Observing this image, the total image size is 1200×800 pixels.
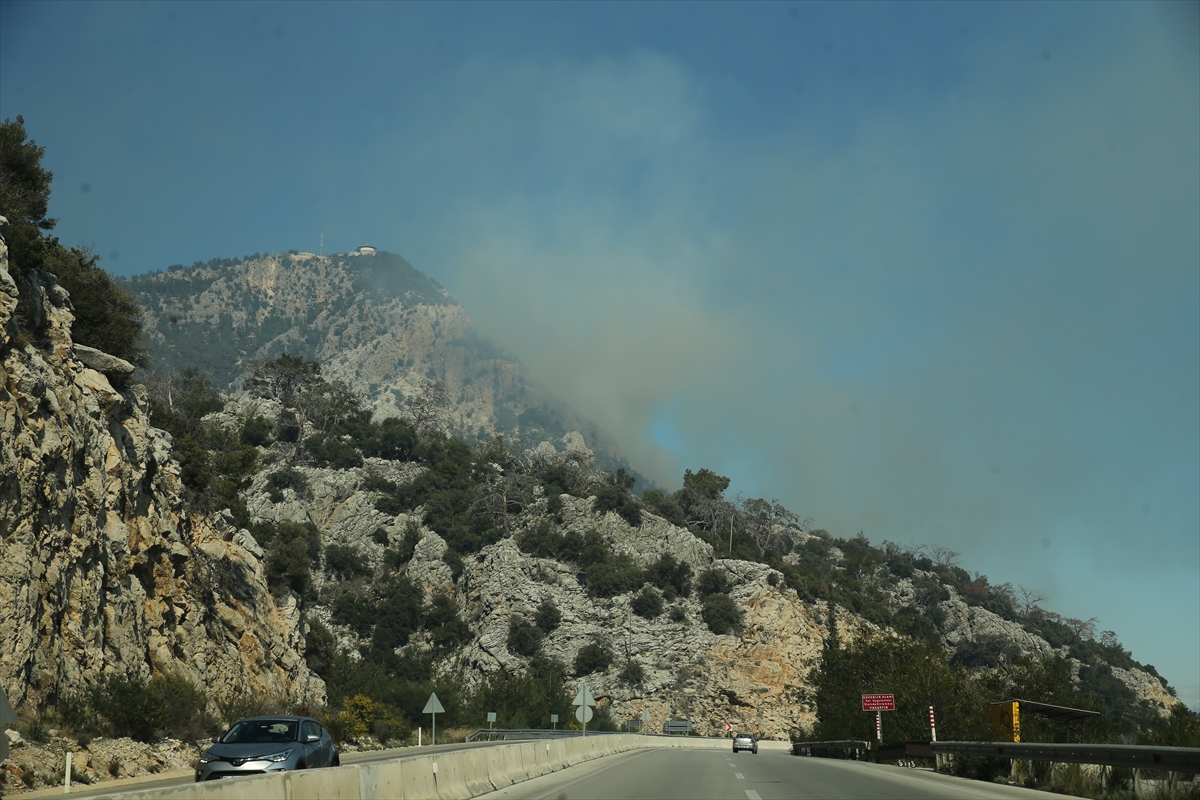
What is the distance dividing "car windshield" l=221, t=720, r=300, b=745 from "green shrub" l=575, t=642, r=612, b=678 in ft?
236

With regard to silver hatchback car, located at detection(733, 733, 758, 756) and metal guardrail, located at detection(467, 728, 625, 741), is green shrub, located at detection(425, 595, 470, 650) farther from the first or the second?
silver hatchback car, located at detection(733, 733, 758, 756)

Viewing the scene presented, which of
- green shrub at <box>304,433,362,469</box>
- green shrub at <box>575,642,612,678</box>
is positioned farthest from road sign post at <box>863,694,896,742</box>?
green shrub at <box>304,433,362,469</box>

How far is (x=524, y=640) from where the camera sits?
87625 millimetres

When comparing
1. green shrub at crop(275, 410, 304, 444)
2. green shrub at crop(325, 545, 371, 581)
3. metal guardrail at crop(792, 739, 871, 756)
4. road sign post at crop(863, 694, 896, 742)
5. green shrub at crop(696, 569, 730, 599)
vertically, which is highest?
green shrub at crop(275, 410, 304, 444)

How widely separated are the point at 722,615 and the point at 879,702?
1949 inches

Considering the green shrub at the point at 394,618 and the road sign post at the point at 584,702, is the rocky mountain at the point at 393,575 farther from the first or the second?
the road sign post at the point at 584,702

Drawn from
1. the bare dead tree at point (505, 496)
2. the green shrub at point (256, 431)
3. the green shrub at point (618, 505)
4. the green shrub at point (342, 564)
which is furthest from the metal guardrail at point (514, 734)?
the green shrub at point (256, 431)

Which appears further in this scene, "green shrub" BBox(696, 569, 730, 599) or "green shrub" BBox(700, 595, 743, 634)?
"green shrub" BBox(696, 569, 730, 599)

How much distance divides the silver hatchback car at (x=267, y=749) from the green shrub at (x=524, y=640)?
71.0 metres

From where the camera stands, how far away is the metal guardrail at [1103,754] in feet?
39.7

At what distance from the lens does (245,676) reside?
1615 inches

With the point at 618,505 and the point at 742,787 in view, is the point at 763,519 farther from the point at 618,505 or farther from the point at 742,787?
the point at 742,787

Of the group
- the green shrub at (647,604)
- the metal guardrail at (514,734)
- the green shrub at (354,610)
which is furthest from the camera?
the green shrub at (647,604)

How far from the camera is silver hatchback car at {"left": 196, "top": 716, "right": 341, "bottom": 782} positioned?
15.8m
